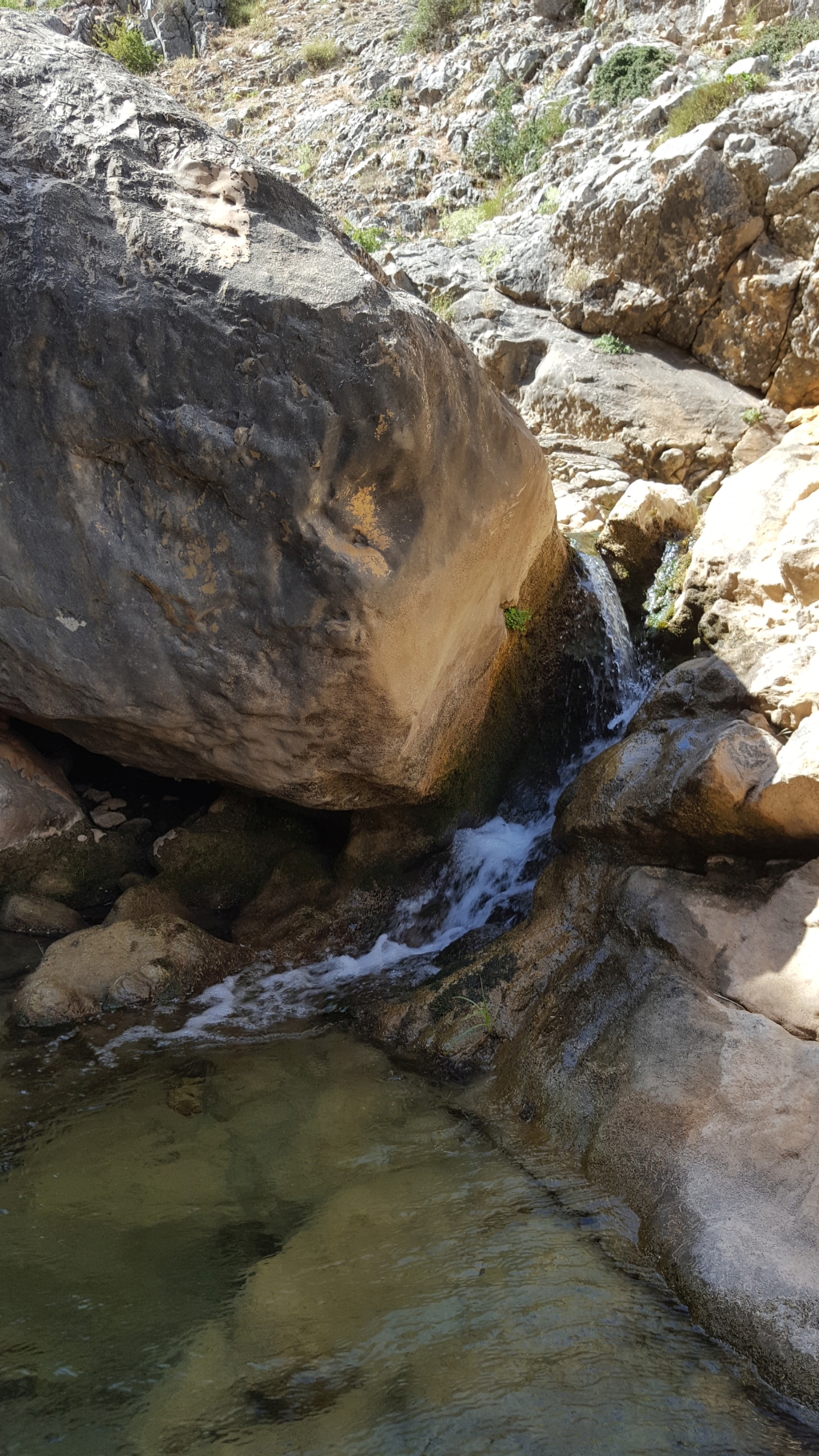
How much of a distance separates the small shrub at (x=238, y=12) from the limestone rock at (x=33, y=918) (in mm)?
24534

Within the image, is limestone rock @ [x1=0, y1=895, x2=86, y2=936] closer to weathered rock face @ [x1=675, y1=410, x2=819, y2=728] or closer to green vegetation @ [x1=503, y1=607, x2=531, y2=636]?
green vegetation @ [x1=503, y1=607, x2=531, y2=636]

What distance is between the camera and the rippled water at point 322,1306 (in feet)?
7.06

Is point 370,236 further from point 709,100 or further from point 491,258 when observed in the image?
point 709,100

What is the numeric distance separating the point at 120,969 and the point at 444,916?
176 cm

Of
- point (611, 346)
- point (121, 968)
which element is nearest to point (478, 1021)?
point (121, 968)

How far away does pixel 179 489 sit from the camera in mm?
4012

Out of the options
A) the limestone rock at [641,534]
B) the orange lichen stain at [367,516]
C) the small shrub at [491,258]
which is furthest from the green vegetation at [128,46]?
the orange lichen stain at [367,516]

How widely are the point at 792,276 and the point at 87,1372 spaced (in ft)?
33.7

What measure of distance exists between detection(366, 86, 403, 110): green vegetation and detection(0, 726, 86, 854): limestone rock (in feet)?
56.9

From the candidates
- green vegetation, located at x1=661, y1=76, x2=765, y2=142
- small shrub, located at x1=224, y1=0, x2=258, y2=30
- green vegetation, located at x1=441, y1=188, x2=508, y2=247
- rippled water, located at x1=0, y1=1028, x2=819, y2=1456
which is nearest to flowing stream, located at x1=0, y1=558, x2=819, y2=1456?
rippled water, located at x1=0, y1=1028, x2=819, y2=1456

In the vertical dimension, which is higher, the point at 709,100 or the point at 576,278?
the point at 709,100

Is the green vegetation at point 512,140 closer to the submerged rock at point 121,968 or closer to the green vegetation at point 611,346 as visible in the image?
the green vegetation at point 611,346

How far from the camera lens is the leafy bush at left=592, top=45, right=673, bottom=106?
13188 mm

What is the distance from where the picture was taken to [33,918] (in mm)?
5160
